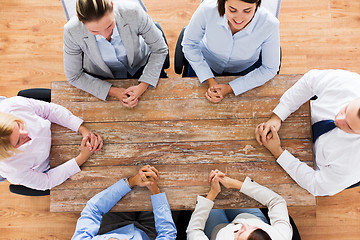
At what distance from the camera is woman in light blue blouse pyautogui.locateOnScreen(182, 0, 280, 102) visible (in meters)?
1.62

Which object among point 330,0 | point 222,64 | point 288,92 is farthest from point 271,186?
point 330,0

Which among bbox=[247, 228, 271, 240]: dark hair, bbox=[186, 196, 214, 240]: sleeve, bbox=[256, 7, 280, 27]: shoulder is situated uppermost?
bbox=[256, 7, 280, 27]: shoulder

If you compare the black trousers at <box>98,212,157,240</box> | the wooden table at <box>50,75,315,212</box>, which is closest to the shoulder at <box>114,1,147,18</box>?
the wooden table at <box>50,75,315,212</box>

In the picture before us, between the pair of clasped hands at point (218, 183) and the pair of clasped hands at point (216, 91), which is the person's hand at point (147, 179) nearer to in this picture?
the pair of clasped hands at point (218, 183)

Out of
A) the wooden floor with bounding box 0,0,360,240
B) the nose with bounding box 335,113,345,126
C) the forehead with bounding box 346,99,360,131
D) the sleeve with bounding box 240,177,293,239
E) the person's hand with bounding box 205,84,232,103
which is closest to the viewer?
the forehead with bounding box 346,99,360,131

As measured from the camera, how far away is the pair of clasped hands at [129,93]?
1814 mm

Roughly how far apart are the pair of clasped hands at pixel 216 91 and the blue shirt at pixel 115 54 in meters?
0.63

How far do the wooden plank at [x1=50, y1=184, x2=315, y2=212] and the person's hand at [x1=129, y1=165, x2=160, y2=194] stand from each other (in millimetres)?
60

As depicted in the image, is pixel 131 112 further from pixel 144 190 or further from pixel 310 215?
pixel 310 215

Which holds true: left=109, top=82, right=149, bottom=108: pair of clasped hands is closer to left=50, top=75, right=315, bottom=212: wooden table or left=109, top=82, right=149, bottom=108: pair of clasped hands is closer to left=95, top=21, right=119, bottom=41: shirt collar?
left=50, top=75, right=315, bottom=212: wooden table

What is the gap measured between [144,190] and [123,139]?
1.16ft

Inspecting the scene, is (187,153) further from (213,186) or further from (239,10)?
(239,10)

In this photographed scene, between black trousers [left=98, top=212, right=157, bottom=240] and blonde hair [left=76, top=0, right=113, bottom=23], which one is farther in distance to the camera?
black trousers [left=98, top=212, right=157, bottom=240]

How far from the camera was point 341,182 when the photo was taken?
160 cm
